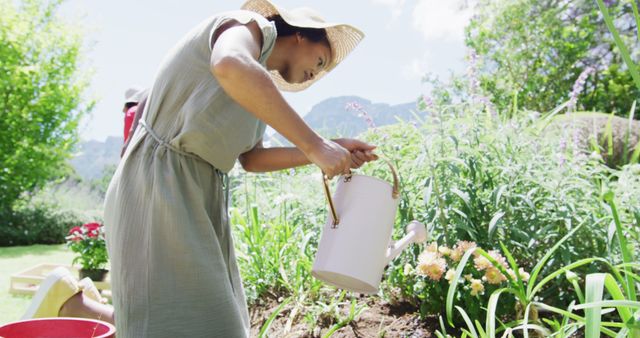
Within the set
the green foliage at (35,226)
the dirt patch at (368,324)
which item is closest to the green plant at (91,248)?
the dirt patch at (368,324)

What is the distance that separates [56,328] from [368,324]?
131 cm

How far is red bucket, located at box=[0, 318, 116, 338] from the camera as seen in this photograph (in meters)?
1.26

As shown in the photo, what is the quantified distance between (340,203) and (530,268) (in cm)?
137

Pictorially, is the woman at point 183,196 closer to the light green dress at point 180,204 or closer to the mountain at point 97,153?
the light green dress at point 180,204

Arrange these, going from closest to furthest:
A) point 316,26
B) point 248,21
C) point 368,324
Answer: point 248,21 → point 316,26 → point 368,324

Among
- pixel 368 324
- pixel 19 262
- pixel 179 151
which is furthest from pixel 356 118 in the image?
pixel 19 262

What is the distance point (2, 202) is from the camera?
8492mm

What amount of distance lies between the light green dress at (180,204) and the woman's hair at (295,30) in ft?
0.55

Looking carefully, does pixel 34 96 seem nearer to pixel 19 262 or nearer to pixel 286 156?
pixel 19 262

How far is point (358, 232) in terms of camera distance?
144 cm

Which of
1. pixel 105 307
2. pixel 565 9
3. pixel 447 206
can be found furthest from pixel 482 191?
pixel 565 9

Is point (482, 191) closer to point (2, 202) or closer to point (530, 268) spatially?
point (530, 268)

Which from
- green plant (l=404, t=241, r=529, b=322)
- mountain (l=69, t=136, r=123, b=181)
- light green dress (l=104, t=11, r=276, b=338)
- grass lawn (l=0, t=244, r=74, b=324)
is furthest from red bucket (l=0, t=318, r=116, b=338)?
mountain (l=69, t=136, r=123, b=181)

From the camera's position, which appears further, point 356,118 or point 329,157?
point 356,118
